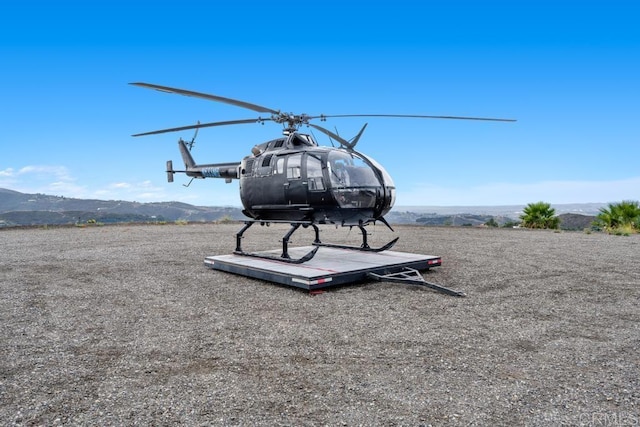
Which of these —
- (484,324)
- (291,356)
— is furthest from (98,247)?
(484,324)

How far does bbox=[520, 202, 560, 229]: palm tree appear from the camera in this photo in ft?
68.1

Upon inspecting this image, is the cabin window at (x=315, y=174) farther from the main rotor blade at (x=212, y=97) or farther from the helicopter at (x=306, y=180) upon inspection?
the main rotor blade at (x=212, y=97)

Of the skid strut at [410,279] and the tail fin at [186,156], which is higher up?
the tail fin at [186,156]

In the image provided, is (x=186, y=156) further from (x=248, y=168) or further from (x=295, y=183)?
(x=295, y=183)

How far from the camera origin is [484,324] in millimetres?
5227

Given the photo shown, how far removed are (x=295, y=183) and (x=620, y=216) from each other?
58.4ft

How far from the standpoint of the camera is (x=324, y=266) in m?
7.95

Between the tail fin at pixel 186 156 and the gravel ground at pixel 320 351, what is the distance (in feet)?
16.4

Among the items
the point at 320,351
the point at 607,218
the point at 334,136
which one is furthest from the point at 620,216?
the point at 320,351

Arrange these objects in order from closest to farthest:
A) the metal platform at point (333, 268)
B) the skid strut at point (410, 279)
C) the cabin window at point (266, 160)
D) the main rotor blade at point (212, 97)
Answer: the skid strut at point (410, 279), the metal platform at point (333, 268), the main rotor blade at point (212, 97), the cabin window at point (266, 160)

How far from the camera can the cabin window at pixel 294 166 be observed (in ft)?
28.2

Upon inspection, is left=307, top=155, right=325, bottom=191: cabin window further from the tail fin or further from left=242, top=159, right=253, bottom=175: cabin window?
the tail fin

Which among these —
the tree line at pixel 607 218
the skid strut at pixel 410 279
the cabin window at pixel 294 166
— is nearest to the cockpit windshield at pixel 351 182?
the cabin window at pixel 294 166

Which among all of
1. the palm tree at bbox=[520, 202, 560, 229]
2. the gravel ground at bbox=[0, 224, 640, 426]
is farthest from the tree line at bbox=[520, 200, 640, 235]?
the gravel ground at bbox=[0, 224, 640, 426]
